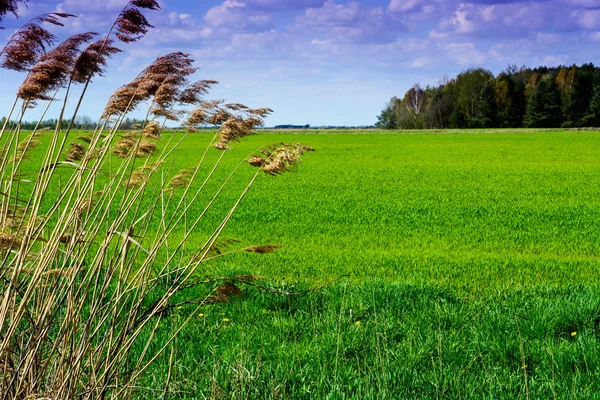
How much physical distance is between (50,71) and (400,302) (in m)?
3.99

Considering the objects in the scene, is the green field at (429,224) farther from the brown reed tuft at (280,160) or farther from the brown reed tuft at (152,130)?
the brown reed tuft at (280,160)

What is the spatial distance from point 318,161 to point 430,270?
23007 mm

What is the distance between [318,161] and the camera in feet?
102

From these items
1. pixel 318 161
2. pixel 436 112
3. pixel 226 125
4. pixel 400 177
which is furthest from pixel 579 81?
pixel 226 125

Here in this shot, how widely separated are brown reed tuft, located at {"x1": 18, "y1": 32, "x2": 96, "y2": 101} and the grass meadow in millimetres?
599

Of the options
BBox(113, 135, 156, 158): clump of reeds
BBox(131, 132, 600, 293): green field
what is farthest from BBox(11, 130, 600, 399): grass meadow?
BBox(113, 135, 156, 158): clump of reeds

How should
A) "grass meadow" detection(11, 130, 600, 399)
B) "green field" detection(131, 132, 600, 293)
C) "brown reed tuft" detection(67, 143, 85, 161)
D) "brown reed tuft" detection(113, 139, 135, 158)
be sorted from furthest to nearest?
1. "green field" detection(131, 132, 600, 293)
2. "grass meadow" detection(11, 130, 600, 399)
3. "brown reed tuft" detection(67, 143, 85, 161)
4. "brown reed tuft" detection(113, 139, 135, 158)

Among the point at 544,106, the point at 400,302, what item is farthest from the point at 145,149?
the point at 544,106

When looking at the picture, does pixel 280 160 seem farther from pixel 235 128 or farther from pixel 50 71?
pixel 50 71

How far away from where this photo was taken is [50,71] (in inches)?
110

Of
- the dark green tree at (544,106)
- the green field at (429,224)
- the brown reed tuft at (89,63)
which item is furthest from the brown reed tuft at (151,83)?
the dark green tree at (544,106)

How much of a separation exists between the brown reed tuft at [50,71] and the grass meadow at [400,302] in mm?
599

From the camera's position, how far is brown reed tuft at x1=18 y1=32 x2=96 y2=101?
276cm

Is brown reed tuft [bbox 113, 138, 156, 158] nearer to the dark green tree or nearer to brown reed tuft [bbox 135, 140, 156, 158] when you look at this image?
brown reed tuft [bbox 135, 140, 156, 158]
